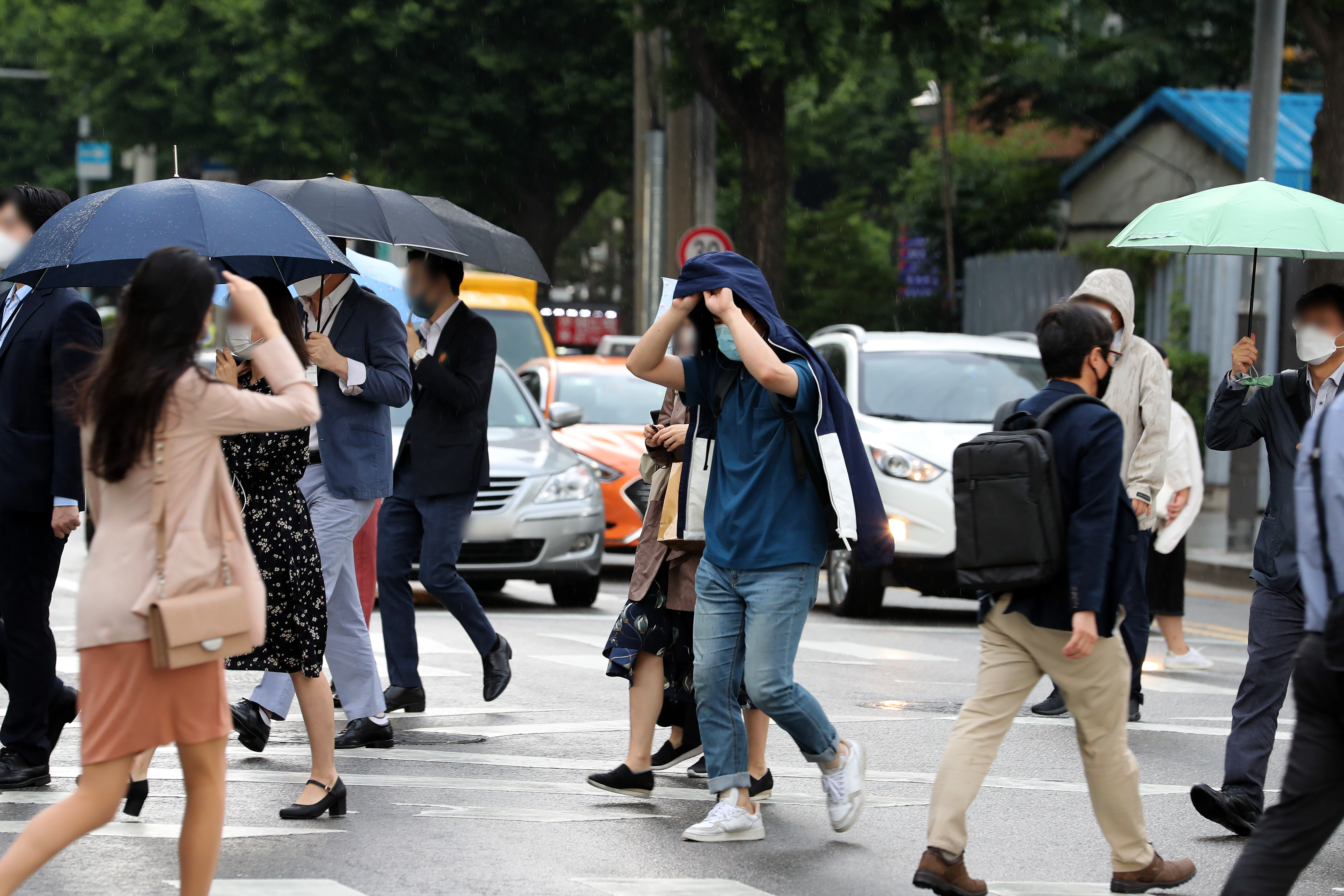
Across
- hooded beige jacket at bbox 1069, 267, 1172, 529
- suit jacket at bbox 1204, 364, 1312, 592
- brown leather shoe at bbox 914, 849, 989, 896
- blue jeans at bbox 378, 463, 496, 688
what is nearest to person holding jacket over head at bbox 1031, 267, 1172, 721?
hooded beige jacket at bbox 1069, 267, 1172, 529

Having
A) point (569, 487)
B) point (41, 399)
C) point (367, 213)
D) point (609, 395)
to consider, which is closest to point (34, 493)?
point (41, 399)

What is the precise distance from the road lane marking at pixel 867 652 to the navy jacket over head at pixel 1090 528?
518cm

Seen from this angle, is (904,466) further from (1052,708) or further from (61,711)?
(61,711)

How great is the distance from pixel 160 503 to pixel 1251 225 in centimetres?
397

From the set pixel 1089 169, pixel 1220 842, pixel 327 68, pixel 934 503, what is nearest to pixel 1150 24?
pixel 1089 169

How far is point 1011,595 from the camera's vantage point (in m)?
4.71

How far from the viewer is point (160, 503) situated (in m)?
4.02

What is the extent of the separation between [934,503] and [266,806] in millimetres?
6247

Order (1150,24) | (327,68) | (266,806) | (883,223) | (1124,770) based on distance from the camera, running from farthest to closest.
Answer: (883,223) < (327,68) < (1150,24) < (266,806) < (1124,770)

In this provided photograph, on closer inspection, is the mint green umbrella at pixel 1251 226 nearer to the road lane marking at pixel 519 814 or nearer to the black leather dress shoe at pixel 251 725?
the road lane marking at pixel 519 814


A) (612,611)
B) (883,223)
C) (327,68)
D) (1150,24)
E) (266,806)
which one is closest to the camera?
(266,806)

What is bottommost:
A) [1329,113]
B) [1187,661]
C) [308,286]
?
[1187,661]

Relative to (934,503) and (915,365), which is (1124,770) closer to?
(934,503)

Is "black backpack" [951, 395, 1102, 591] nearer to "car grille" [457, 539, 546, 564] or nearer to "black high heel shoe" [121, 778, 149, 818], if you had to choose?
"black high heel shoe" [121, 778, 149, 818]
